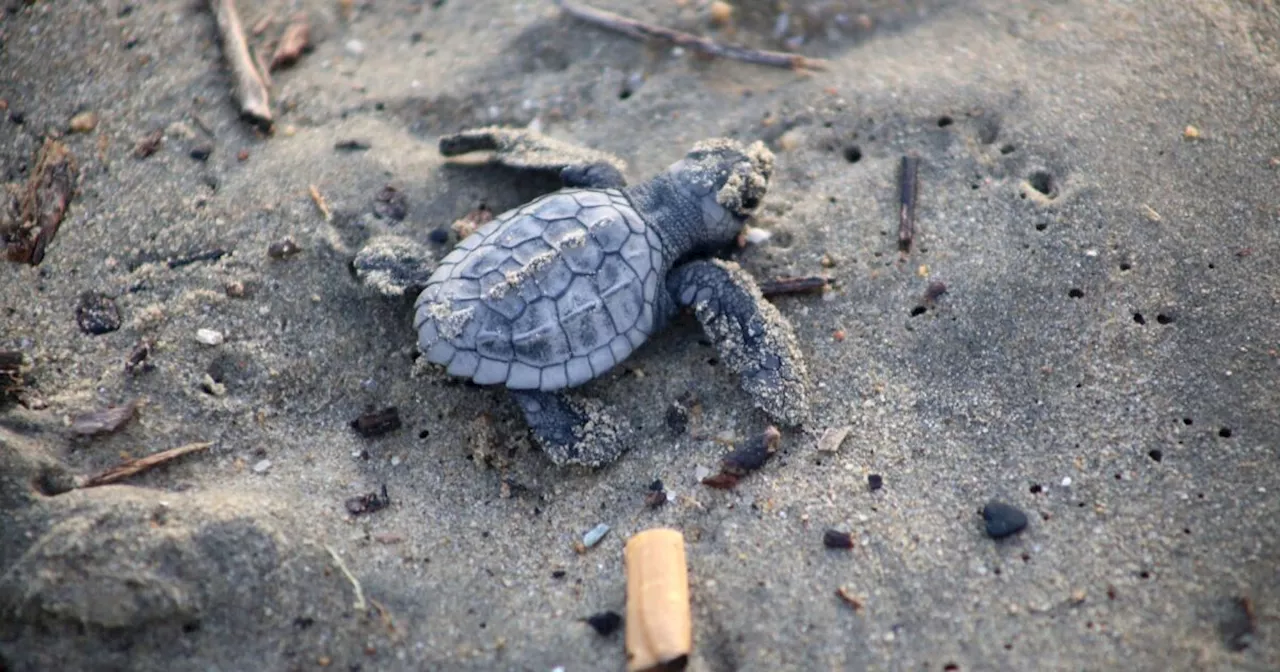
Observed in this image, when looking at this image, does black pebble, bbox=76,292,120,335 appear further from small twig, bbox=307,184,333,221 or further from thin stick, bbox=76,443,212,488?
small twig, bbox=307,184,333,221

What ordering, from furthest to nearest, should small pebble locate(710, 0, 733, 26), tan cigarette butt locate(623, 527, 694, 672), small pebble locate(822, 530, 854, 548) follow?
small pebble locate(710, 0, 733, 26), small pebble locate(822, 530, 854, 548), tan cigarette butt locate(623, 527, 694, 672)

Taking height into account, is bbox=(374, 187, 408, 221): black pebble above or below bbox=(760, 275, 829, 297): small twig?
above

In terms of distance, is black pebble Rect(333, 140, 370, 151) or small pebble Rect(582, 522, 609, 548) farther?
black pebble Rect(333, 140, 370, 151)

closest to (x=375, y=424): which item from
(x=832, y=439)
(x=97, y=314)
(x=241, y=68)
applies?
(x=97, y=314)

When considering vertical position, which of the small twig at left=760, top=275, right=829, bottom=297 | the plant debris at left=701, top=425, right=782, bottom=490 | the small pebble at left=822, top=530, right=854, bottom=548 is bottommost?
the plant debris at left=701, top=425, right=782, bottom=490

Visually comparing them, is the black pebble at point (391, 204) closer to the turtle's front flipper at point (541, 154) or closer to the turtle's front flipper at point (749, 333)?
the turtle's front flipper at point (541, 154)

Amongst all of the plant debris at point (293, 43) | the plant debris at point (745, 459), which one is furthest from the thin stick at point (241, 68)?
the plant debris at point (745, 459)

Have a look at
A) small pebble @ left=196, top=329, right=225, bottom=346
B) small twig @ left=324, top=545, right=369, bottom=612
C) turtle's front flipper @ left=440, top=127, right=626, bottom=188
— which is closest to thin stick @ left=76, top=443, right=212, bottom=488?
small pebble @ left=196, top=329, right=225, bottom=346

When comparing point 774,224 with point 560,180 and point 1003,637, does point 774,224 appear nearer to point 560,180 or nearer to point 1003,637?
point 560,180
